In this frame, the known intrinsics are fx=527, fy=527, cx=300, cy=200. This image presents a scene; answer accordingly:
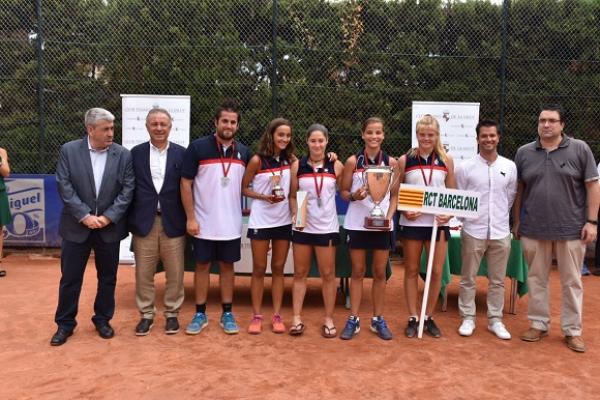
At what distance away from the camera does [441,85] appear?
8.76 m

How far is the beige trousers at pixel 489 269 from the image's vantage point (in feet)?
14.8

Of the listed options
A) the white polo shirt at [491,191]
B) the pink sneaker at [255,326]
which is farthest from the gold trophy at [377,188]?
the pink sneaker at [255,326]

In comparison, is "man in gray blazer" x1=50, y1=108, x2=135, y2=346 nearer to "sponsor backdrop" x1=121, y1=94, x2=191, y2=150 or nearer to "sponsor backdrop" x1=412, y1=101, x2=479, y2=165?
"sponsor backdrop" x1=121, y1=94, x2=191, y2=150

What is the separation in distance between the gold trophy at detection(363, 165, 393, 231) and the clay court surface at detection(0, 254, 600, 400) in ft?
3.27

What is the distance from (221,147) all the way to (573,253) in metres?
3.01

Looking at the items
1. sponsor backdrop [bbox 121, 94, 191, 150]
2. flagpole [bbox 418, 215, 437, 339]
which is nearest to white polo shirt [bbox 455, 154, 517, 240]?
flagpole [bbox 418, 215, 437, 339]

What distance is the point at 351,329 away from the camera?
4.45 meters

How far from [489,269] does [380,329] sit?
1108 millimetres

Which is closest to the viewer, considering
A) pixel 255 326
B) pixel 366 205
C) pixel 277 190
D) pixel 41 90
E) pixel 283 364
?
pixel 283 364

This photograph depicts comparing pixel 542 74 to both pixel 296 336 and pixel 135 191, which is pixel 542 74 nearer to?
pixel 296 336

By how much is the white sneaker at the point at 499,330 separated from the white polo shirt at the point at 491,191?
787mm

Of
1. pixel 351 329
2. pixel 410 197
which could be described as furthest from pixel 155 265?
pixel 410 197

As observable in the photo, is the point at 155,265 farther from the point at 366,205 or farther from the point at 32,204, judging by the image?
the point at 32,204

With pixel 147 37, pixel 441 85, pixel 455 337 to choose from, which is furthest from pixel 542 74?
pixel 147 37
